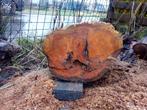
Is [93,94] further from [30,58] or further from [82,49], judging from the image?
[30,58]

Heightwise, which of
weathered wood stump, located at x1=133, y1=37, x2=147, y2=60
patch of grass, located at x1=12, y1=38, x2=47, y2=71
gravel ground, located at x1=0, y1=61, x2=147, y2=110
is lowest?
patch of grass, located at x1=12, y1=38, x2=47, y2=71

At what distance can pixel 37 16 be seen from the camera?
15.0 ft

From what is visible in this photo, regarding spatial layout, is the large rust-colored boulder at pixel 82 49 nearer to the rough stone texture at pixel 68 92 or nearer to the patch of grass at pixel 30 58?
the rough stone texture at pixel 68 92

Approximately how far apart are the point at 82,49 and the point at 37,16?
225 cm

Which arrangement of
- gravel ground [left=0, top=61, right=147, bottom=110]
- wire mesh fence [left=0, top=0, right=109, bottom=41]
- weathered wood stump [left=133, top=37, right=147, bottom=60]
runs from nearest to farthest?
gravel ground [left=0, top=61, right=147, bottom=110]
weathered wood stump [left=133, top=37, right=147, bottom=60]
wire mesh fence [left=0, top=0, right=109, bottom=41]

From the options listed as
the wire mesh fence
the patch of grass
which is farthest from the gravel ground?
the wire mesh fence

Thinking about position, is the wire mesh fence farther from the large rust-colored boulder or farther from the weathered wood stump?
the large rust-colored boulder

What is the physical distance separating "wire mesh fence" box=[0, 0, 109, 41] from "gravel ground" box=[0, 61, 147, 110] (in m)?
1.39

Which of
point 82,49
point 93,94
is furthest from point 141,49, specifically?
point 93,94

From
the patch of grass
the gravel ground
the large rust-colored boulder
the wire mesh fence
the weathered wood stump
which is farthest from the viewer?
the wire mesh fence

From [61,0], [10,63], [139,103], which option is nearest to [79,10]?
[61,0]

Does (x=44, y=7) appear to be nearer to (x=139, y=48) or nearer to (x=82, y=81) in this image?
(x=139, y=48)

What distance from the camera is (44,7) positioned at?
15.4 feet

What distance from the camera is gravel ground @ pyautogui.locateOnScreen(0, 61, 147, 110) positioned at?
2.20 meters
